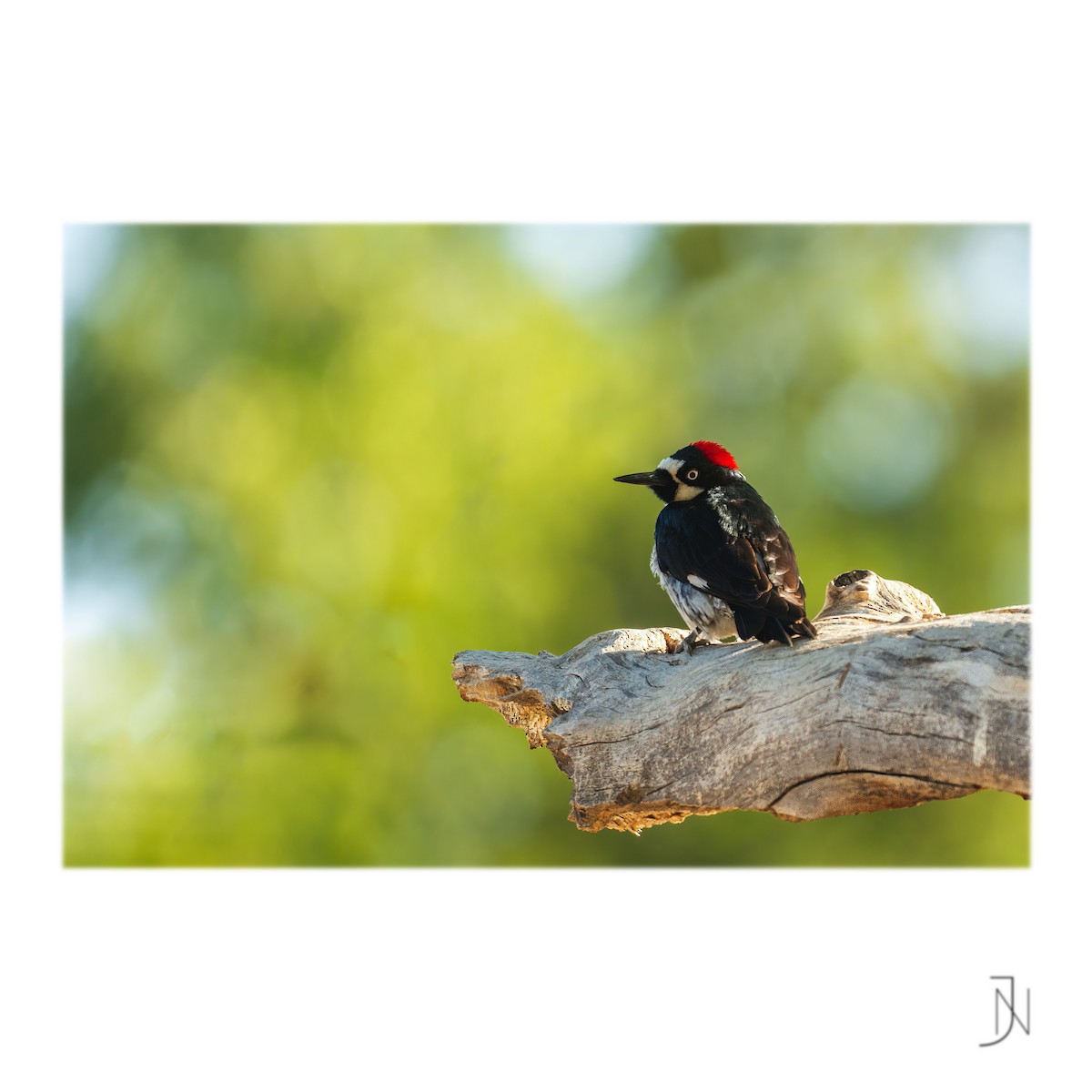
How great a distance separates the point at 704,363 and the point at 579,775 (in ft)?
10.1

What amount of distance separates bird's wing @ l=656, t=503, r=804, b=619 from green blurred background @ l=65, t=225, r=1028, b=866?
5.53ft

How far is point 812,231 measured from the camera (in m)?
5.07

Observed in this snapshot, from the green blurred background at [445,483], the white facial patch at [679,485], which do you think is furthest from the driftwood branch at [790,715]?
the green blurred background at [445,483]

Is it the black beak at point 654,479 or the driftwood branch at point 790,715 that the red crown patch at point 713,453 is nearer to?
the black beak at point 654,479

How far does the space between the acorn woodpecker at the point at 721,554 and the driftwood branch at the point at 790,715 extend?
3.7 inches

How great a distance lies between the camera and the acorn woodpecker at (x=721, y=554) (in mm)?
2955

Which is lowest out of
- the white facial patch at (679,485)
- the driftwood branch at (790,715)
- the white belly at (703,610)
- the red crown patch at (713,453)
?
the driftwood branch at (790,715)

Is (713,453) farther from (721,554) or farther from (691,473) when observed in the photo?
(721,554)

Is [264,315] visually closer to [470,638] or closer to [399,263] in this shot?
[399,263]

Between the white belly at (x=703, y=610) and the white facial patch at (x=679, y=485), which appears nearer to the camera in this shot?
the white belly at (x=703, y=610)

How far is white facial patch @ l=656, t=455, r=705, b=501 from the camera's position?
3.54 m

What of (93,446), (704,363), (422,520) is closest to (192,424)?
(93,446)

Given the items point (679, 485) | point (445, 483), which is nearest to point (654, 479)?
point (679, 485)

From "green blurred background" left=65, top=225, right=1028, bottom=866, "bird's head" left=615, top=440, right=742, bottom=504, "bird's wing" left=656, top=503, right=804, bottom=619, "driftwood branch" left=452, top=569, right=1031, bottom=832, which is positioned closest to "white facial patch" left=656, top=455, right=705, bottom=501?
"bird's head" left=615, top=440, right=742, bottom=504
